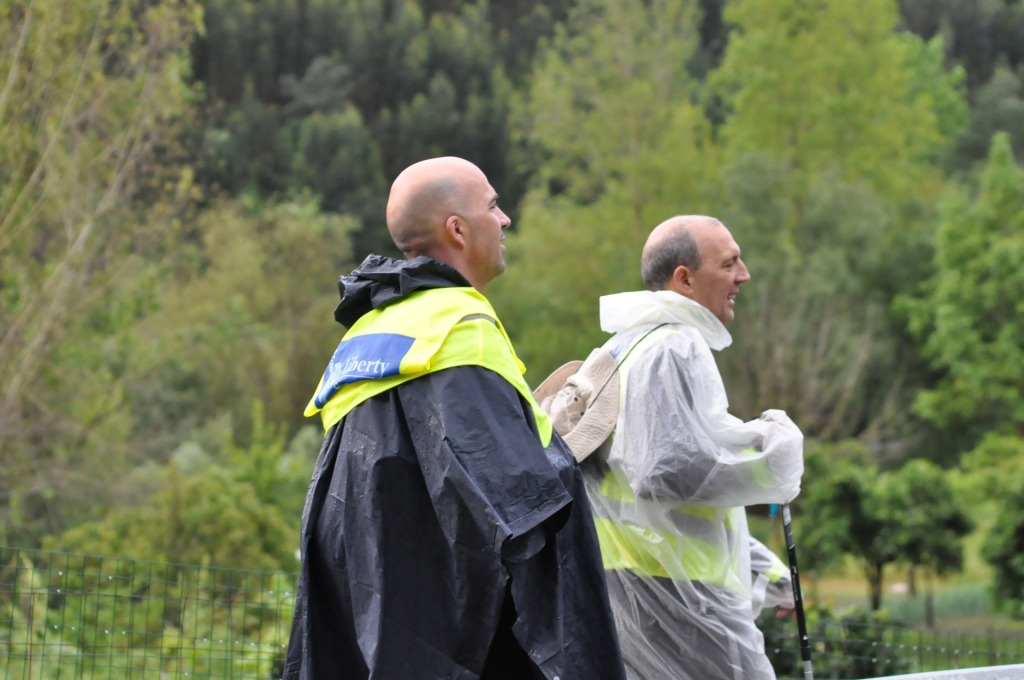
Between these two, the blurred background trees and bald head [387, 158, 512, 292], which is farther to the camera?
the blurred background trees

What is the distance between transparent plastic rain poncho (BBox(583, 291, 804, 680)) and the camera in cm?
306

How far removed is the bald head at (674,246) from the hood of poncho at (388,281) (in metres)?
1.30

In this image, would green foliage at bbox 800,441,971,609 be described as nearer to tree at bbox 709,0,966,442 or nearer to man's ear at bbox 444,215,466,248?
tree at bbox 709,0,966,442

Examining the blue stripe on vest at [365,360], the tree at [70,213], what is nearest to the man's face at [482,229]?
the blue stripe on vest at [365,360]

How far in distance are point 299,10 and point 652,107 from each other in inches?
1677

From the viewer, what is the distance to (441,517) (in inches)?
79.1

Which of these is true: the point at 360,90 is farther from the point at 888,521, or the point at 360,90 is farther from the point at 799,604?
the point at 799,604

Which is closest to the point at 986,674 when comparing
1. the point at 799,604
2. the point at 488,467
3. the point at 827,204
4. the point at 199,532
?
the point at 799,604

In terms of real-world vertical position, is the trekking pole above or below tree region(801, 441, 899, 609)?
above

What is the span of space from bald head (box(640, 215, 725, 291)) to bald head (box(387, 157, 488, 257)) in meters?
1.21

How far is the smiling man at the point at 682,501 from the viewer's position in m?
3.06

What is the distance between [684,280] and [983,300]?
23.5 meters

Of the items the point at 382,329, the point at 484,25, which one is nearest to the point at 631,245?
the point at 382,329

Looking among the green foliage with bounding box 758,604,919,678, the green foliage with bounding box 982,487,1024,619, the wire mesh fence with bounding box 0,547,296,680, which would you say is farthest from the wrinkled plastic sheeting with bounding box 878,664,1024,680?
the green foliage with bounding box 982,487,1024,619
